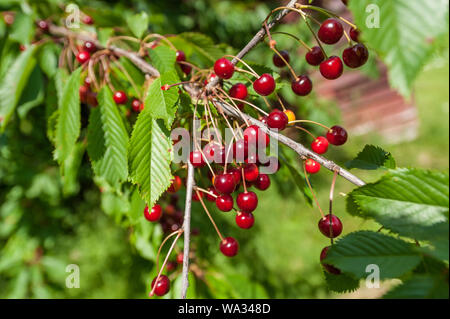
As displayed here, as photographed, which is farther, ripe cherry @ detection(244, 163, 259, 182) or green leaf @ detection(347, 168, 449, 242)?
ripe cherry @ detection(244, 163, 259, 182)

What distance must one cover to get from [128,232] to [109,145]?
2713 mm

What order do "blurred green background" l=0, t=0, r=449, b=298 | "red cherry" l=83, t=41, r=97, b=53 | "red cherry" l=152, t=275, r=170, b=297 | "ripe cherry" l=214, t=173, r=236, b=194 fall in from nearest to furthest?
"ripe cherry" l=214, t=173, r=236, b=194
"red cherry" l=152, t=275, r=170, b=297
"red cherry" l=83, t=41, r=97, b=53
"blurred green background" l=0, t=0, r=449, b=298

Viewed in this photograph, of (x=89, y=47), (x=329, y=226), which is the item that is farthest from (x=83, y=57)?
(x=329, y=226)

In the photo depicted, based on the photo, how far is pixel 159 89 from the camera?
102 cm

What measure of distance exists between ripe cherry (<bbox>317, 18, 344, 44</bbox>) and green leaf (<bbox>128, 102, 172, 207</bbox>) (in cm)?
52

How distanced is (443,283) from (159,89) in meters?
0.88

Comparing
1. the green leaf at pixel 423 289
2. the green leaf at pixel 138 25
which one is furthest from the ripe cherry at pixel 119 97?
the green leaf at pixel 423 289

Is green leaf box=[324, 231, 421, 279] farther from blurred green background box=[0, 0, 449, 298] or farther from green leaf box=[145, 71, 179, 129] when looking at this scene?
blurred green background box=[0, 0, 449, 298]

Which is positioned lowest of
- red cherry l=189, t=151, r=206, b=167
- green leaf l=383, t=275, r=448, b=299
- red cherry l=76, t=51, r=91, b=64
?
green leaf l=383, t=275, r=448, b=299

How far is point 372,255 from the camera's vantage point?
2.52ft

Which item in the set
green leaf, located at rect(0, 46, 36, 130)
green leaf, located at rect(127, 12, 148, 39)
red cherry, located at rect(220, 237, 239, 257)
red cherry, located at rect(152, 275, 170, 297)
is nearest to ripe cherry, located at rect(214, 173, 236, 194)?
red cherry, located at rect(220, 237, 239, 257)

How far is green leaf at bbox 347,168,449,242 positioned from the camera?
708 mm

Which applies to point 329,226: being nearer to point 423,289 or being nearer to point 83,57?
point 423,289

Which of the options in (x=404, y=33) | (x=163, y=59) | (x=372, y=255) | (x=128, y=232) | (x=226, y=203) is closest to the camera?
(x=404, y=33)
